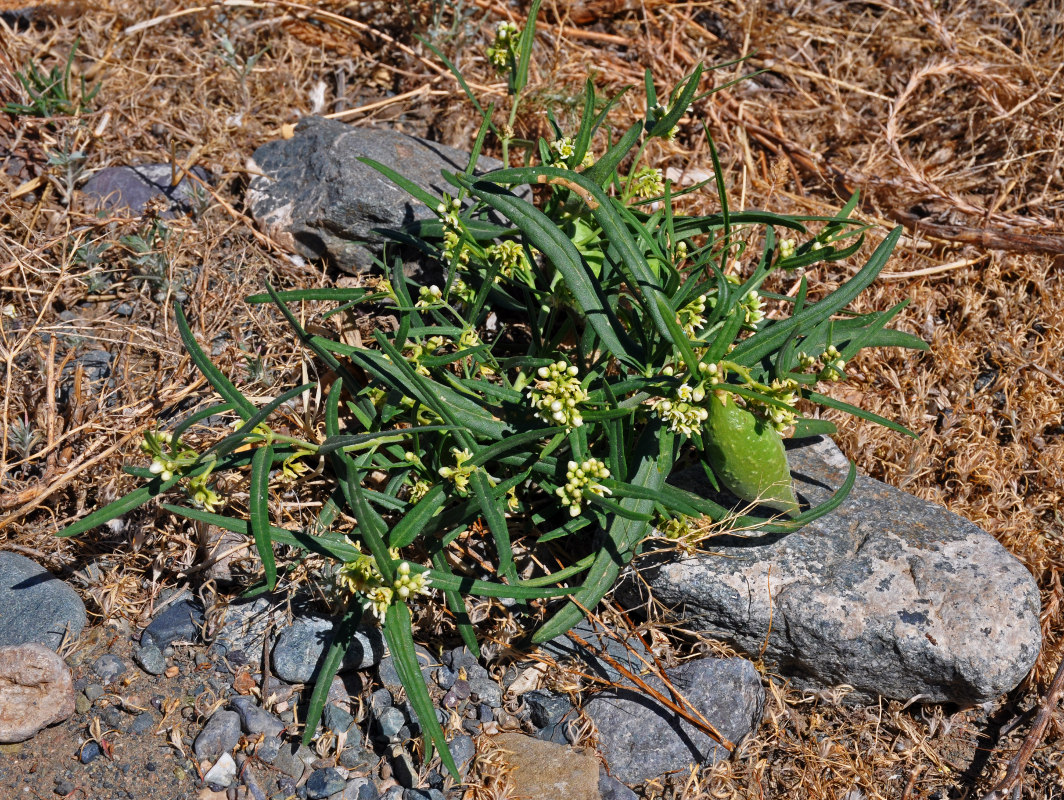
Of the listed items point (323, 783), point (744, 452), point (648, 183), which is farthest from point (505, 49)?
point (323, 783)

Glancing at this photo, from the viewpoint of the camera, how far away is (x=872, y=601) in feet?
8.32

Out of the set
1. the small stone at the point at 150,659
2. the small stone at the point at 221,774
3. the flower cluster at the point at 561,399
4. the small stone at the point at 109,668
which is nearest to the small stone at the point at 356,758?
the small stone at the point at 221,774

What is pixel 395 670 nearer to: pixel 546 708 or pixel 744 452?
pixel 546 708

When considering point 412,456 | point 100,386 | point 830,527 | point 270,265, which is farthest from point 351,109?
point 830,527

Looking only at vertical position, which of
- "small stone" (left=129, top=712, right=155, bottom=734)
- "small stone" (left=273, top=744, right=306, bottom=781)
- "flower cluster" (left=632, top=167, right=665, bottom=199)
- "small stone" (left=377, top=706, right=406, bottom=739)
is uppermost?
"flower cluster" (left=632, top=167, right=665, bottom=199)

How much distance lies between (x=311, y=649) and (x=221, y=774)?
0.40 meters

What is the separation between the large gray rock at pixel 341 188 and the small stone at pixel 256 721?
164 centimetres

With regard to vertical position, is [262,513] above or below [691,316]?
below

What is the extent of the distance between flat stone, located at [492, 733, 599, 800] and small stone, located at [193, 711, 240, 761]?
74 centimetres

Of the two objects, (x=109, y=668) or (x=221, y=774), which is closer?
(x=221, y=774)

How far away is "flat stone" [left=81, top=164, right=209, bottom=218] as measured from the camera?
338 centimetres

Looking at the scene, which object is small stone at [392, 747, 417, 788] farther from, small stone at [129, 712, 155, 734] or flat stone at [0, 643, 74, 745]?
flat stone at [0, 643, 74, 745]

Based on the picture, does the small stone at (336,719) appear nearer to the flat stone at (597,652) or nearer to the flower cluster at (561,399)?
the flat stone at (597,652)

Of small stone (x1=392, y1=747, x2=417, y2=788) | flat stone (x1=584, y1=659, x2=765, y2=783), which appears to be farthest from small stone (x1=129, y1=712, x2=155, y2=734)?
flat stone (x1=584, y1=659, x2=765, y2=783)
